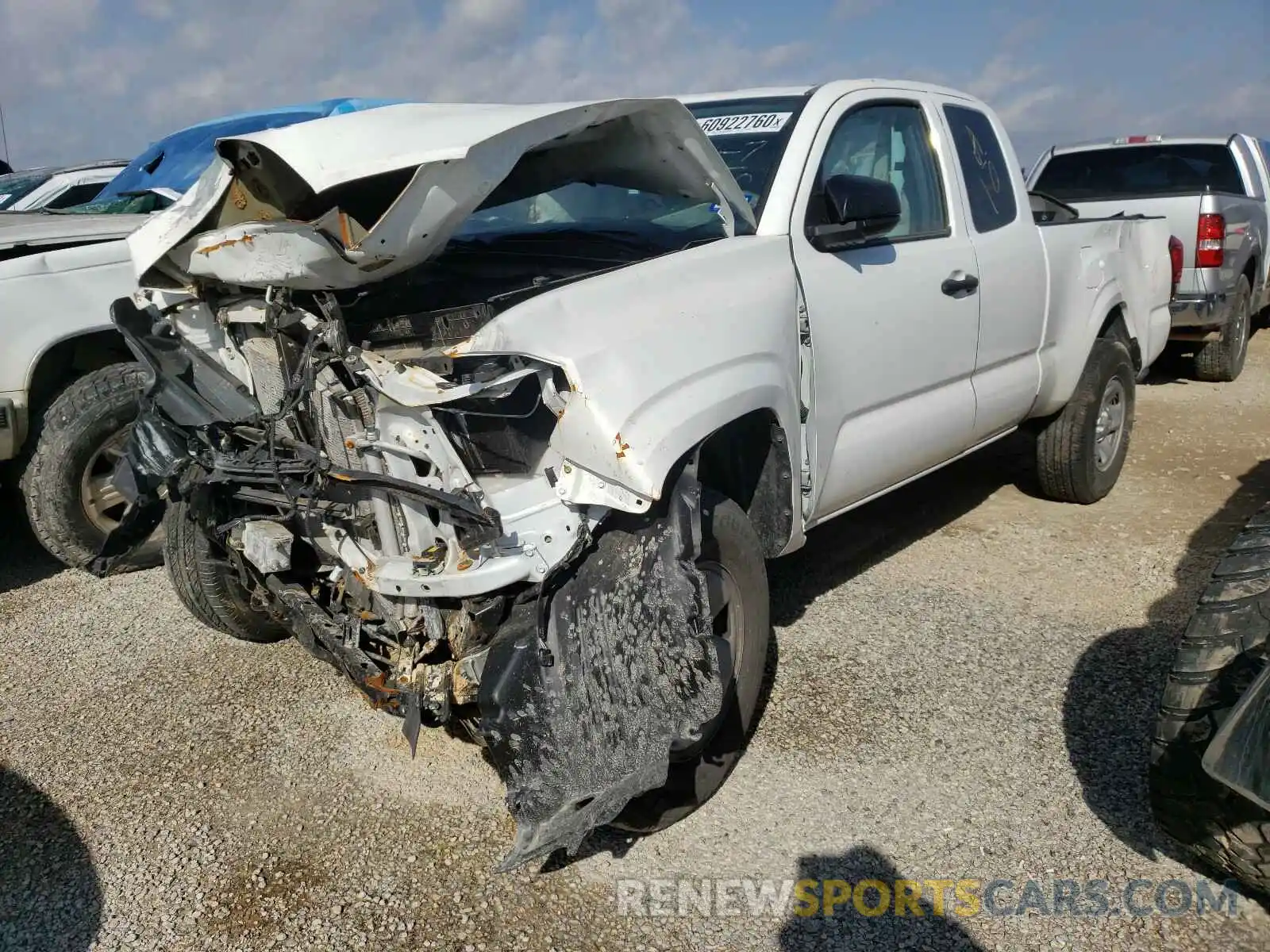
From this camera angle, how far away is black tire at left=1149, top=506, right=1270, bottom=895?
8.04ft

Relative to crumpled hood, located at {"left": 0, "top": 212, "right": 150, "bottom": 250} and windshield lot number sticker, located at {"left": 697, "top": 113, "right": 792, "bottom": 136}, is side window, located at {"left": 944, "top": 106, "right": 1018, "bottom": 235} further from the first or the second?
crumpled hood, located at {"left": 0, "top": 212, "right": 150, "bottom": 250}

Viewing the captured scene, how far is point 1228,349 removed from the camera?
8523 millimetres

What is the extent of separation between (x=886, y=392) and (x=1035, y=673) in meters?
1.15

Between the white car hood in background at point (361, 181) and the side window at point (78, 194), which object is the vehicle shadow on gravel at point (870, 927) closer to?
the white car hood in background at point (361, 181)

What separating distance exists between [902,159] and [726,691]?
7.89ft

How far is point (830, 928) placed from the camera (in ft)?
8.45

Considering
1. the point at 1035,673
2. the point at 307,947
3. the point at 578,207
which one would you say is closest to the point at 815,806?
the point at 1035,673

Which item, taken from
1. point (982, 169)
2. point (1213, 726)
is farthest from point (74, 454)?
point (1213, 726)

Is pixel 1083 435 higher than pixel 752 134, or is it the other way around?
pixel 752 134

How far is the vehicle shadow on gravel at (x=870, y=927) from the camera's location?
98.7 inches

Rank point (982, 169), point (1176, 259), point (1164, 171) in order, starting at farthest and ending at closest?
point (1164, 171) → point (1176, 259) → point (982, 169)

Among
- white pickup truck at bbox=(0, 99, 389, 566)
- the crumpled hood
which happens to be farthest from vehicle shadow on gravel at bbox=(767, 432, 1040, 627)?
the crumpled hood

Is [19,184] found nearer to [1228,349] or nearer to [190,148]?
[190,148]

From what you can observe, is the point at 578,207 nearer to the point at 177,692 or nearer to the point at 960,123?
the point at 960,123
